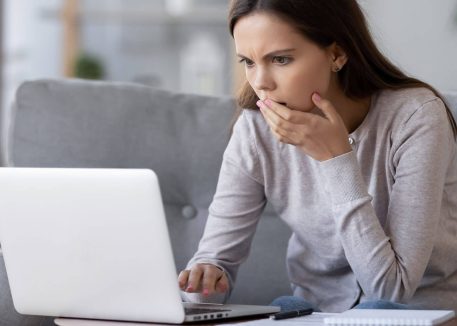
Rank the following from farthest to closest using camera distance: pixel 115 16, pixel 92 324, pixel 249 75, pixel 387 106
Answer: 1. pixel 115 16
2. pixel 387 106
3. pixel 249 75
4. pixel 92 324

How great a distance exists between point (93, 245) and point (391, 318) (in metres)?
0.44

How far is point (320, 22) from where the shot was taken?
164 centimetres

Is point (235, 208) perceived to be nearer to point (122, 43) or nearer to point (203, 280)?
point (203, 280)

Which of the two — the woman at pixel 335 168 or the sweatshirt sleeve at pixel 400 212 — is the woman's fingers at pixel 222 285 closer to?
the woman at pixel 335 168

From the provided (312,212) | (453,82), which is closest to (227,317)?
(312,212)

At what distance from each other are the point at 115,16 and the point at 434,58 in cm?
215

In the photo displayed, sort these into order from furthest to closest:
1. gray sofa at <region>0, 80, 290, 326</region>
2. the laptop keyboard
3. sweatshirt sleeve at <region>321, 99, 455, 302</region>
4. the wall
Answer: the wall → gray sofa at <region>0, 80, 290, 326</region> → sweatshirt sleeve at <region>321, 99, 455, 302</region> → the laptop keyboard

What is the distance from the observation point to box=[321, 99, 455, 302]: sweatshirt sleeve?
5.09ft

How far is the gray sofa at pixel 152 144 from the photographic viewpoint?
2166 millimetres

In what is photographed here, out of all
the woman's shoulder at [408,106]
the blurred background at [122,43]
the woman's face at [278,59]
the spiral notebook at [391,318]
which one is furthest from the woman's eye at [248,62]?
the blurred background at [122,43]

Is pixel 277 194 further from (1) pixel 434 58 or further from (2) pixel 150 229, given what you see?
(1) pixel 434 58

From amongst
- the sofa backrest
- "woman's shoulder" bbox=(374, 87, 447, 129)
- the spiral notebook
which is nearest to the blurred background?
the sofa backrest

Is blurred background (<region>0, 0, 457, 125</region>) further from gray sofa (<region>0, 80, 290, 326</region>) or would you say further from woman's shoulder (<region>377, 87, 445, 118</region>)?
woman's shoulder (<region>377, 87, 445, 118</region>)

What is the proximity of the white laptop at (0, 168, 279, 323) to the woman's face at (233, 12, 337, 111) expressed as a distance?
0.39m
